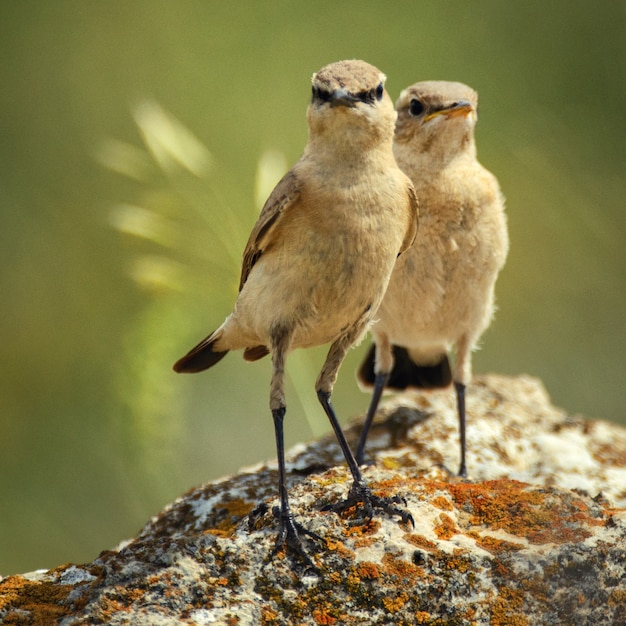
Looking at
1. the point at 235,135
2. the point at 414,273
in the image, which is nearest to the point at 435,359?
the point at 414,273

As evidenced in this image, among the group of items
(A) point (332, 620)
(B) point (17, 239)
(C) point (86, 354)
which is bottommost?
(A) point (332, 620)

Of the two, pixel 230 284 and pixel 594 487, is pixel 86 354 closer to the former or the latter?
pixel 230 284

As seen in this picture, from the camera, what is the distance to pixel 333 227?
166 inches

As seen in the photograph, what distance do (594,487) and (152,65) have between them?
711 centimetres

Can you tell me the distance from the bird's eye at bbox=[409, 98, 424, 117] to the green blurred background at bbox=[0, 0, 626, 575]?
36.1 inches

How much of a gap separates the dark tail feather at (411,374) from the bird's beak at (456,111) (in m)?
1.82

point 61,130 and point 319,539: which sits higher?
point 61,130

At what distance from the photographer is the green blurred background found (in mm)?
6090

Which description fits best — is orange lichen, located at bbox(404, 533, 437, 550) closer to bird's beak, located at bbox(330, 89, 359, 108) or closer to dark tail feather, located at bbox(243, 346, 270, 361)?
dark tail feather, located at bbox(243, 346, 270, 361)

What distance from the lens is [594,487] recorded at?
216 inches

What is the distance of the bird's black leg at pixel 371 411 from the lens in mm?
5785

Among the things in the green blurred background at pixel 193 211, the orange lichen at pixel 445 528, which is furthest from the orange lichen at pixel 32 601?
the green blurred background at pixel 193 211

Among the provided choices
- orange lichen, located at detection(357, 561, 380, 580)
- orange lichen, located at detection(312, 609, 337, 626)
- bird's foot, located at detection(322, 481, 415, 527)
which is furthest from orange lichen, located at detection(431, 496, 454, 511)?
orange lichen, located at detection(312, 609, 337, 626)

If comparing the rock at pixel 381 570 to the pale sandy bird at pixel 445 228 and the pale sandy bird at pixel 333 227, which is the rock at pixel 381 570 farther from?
the pale sandy bird at pixel 445 228
